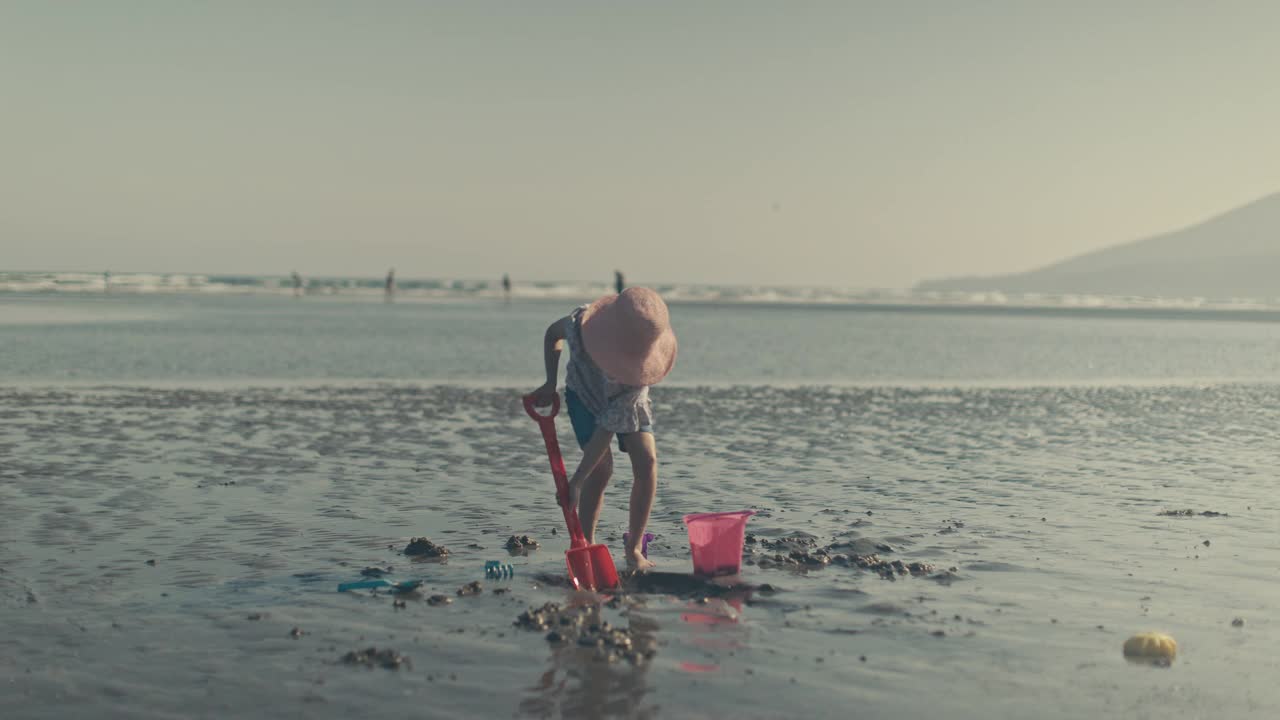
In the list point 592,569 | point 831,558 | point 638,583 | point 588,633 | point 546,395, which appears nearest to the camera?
point 588,633

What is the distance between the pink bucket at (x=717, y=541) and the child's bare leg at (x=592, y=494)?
718 mm

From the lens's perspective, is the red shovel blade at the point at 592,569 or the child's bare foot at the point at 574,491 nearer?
the red shovel blade at the point at 592,569

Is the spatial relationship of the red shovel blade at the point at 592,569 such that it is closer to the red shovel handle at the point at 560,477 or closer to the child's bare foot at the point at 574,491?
the red shovel handle at the point at 560,477

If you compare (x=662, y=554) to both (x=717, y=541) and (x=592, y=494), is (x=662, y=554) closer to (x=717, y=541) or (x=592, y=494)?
(x=592, y=494)

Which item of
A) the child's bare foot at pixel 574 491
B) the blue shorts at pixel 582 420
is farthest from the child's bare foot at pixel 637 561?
the blue shorts at pixel 582 420

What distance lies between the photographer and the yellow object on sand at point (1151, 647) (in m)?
5.09

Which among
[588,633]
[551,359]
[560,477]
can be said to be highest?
[551,359]

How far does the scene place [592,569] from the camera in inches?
249

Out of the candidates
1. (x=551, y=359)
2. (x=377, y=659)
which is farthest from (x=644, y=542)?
(x=377, y=659)

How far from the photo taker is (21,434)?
12422 mm

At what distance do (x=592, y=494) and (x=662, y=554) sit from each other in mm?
665

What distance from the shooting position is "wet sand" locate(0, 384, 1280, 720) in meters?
4.62

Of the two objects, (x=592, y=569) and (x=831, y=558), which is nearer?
(x=592, y=569)

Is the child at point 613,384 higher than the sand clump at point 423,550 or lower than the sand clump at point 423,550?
higher
